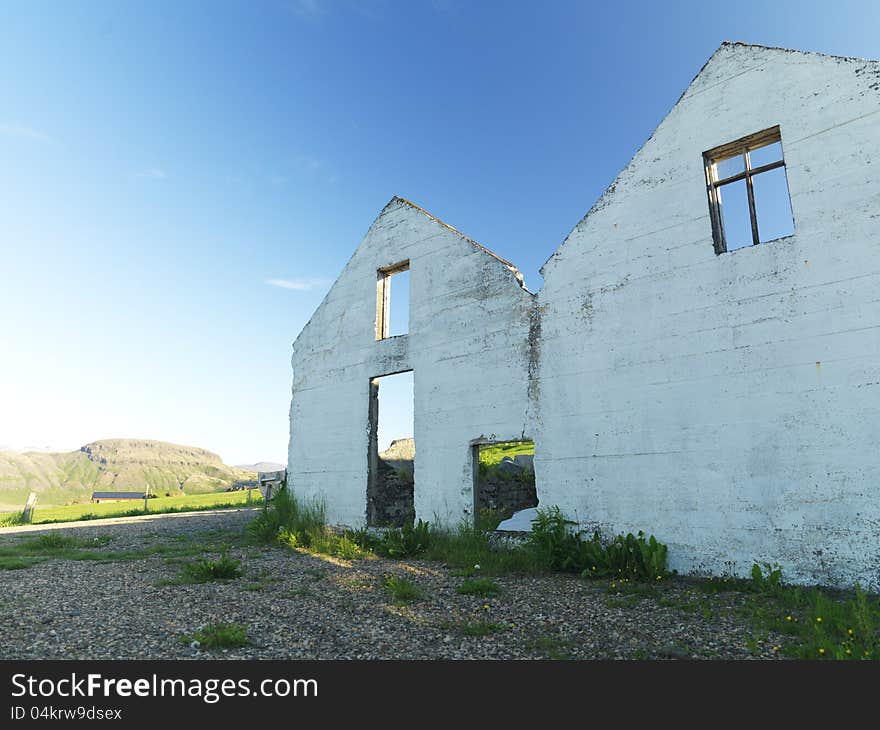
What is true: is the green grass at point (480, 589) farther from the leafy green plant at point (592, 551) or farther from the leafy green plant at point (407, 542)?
the leafy green plant at point (407, 542)

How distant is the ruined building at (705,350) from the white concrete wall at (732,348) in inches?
0.9

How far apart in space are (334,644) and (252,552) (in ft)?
20.8

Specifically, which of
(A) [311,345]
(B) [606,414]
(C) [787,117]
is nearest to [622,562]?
(B) [606,414]

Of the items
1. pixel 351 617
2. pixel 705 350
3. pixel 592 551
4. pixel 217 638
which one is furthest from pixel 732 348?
pixel 217 638

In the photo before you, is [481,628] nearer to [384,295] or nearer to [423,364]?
[423,364]

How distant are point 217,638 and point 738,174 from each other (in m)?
9.27

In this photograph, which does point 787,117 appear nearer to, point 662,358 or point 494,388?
point 662,358

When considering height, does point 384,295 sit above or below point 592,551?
above

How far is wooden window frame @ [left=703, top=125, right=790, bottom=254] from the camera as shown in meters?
7.94

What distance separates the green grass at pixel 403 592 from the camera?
21.9 feet

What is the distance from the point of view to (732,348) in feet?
24.8

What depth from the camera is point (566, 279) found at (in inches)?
370

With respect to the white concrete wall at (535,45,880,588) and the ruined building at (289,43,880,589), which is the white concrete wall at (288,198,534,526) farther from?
the white concrete wall at (535,45,880,588)

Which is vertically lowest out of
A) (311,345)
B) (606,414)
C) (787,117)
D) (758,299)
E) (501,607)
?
(501,607)
